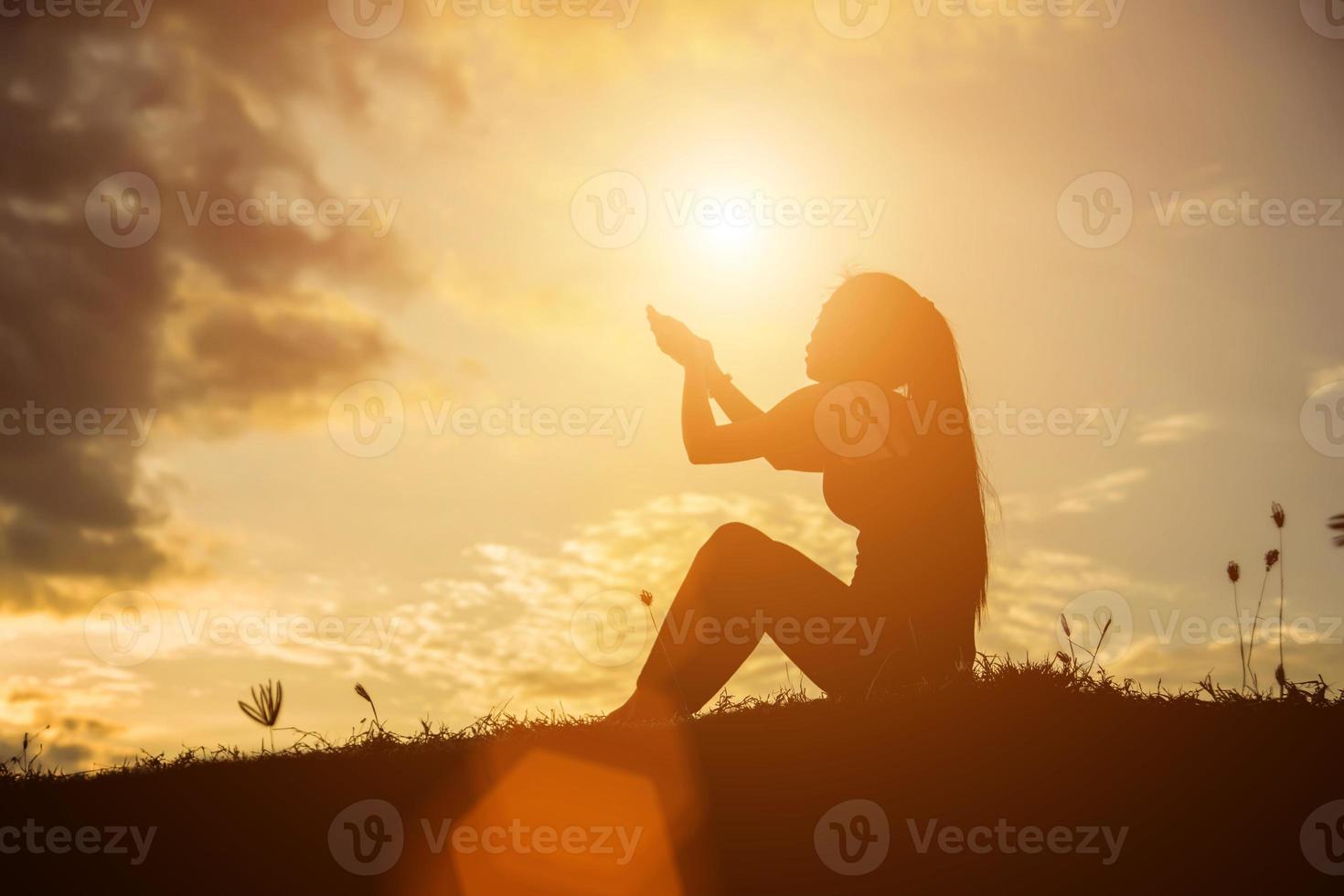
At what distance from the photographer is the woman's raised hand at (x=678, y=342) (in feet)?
29.8

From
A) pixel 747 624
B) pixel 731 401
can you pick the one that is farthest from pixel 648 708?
pixel 731 401

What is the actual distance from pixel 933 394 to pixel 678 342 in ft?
7.48

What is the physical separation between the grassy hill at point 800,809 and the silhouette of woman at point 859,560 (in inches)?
24.1

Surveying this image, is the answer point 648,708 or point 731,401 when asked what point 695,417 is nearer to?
point 731,401

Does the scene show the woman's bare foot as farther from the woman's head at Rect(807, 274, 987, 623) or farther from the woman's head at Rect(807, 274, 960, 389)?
the woman's head at Rect(807, 274, 960, 389)

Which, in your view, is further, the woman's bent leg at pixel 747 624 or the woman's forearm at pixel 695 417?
the woman's forearm at pixel 695 417

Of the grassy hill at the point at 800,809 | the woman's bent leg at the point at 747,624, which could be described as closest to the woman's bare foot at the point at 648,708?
the woman's bent leg at the point at 747,624

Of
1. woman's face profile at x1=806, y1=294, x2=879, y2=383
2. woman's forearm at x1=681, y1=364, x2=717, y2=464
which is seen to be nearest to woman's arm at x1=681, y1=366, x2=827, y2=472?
woman's forearm at x1=681, y1=364, x2=717, y2=464

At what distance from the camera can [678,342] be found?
29.9ft

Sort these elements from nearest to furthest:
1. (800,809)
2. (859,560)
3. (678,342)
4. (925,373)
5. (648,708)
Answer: (800,809) → (648,708) → (859,560) → (925,373) → (678,342)

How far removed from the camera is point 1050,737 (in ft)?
20.4

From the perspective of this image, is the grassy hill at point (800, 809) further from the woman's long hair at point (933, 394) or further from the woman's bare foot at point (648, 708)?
the woman's long hair at point (933, 394)

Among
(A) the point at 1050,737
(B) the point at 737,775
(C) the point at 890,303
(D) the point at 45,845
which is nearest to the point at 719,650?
(B) the point at 737,775

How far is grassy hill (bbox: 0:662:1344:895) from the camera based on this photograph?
5.44 m
